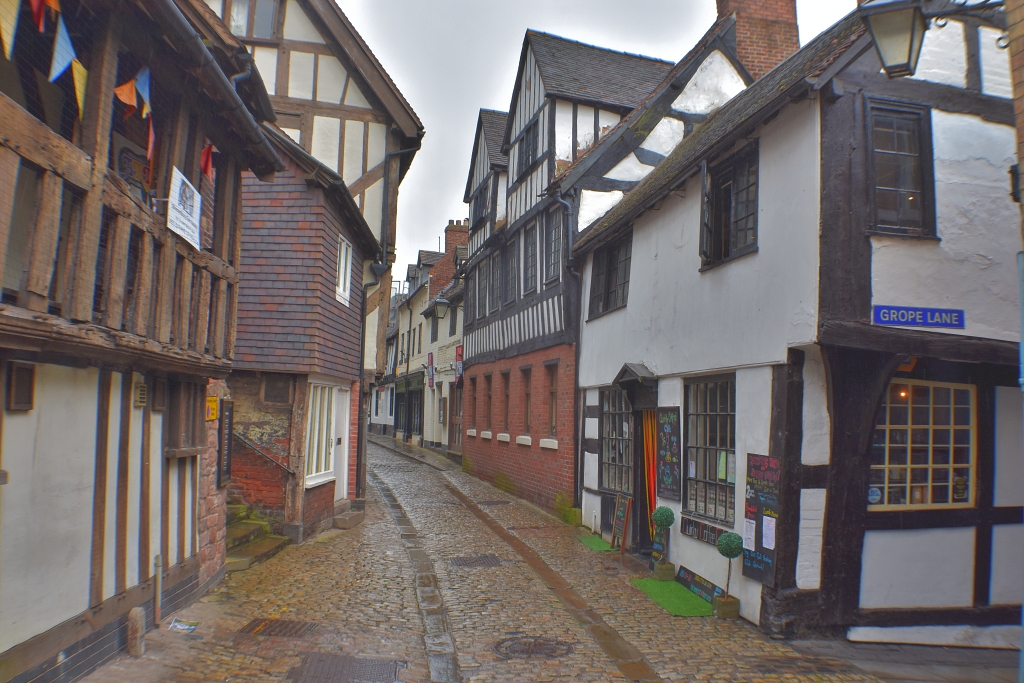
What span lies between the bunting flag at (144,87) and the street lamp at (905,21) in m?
5.09

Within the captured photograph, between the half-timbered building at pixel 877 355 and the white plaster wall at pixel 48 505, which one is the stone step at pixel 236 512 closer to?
the white plaster wall at pixel 48 505

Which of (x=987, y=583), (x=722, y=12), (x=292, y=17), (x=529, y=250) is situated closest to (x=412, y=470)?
(x=529, y=250)

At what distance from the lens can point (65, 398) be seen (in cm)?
478

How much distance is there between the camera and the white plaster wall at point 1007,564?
23.9 feet

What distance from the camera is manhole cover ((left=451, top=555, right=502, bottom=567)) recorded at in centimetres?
973

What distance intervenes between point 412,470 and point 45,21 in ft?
61.2

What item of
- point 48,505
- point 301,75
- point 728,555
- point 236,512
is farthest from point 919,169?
point 301,75

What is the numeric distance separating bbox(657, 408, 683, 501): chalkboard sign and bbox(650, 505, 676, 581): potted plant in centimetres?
26

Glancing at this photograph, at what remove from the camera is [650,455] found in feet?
34.5

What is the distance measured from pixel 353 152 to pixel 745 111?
7265mm

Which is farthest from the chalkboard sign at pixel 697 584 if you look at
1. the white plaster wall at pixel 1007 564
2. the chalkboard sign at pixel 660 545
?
the white plaster wall at pixel 1007 564

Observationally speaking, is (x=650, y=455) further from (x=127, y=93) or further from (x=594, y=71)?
(x=594, y=71)

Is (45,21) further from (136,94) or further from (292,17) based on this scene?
(292,17)

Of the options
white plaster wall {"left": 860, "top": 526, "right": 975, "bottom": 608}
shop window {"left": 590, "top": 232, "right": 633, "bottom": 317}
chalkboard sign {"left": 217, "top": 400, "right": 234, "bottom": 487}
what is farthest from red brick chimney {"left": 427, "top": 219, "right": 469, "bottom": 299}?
white plaster wall {"left": 860, "top": 526, "right": 975, "bottom": 608}
